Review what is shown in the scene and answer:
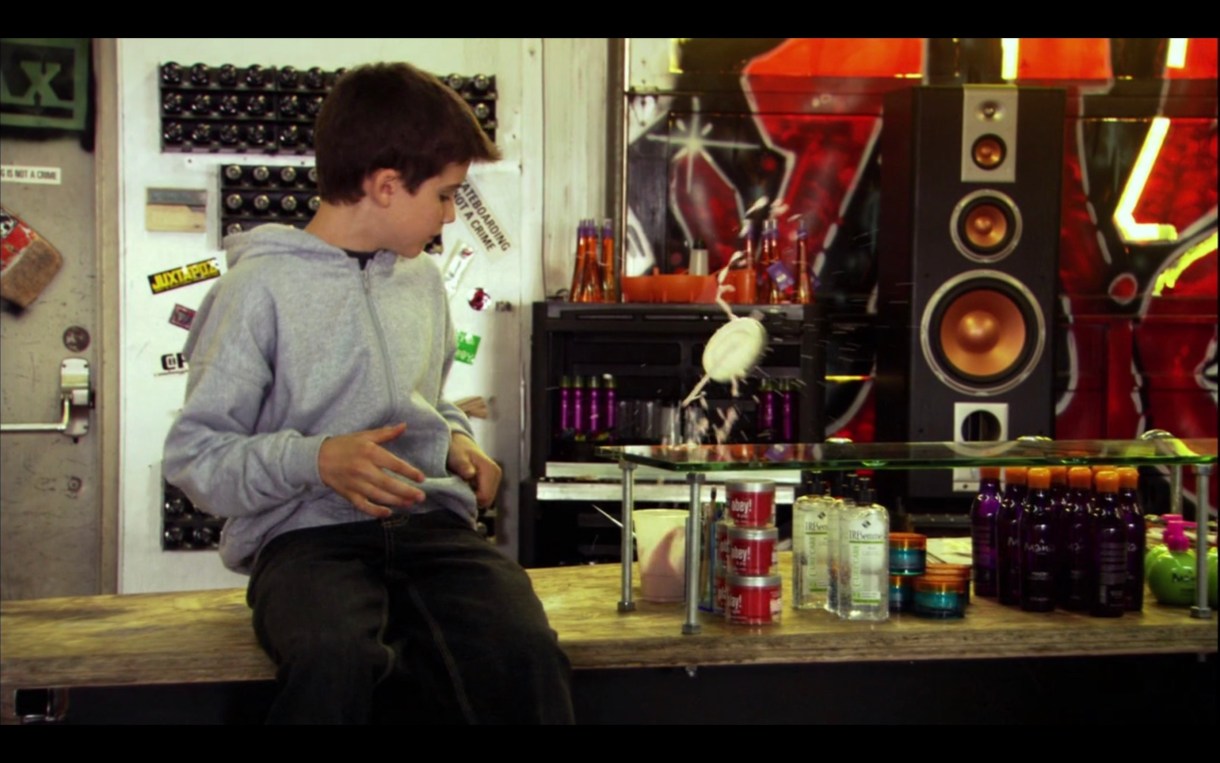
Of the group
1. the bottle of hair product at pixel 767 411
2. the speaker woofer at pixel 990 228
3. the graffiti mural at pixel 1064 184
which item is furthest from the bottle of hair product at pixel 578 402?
the speaker woofer at pixel 990 228

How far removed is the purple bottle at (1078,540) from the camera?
2.16 metres

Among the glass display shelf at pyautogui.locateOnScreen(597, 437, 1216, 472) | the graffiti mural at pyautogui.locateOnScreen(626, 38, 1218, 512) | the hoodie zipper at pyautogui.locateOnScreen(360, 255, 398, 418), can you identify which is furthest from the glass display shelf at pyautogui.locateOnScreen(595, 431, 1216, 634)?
the graffiti mural at pyautogui.locateOnScreen(626, 38, 1218, 512)

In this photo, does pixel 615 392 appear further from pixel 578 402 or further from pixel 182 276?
pixel 182 276

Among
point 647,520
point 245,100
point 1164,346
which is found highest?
point 245,100

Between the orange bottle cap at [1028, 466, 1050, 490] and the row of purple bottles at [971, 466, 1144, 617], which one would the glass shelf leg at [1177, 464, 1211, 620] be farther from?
the orange bottle cap at [1028, 466, 1050, 490]

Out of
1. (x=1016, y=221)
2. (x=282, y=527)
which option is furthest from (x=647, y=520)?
(x=1016, y=221)

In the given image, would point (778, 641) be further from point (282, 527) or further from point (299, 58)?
point (299, 58)

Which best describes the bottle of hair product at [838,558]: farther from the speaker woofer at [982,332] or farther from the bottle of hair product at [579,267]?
the bottle of hair product at [579,267]

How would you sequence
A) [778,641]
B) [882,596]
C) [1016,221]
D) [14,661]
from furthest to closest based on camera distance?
[1016,221]
[882,596]
[778,641]
[14,661]

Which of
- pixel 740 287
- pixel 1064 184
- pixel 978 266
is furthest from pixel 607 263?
pixel 1064 184

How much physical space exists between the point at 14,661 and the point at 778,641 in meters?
1.05

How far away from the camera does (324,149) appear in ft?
7.16

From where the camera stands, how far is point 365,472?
1793mm

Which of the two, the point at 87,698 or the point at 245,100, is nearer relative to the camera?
the point at 87,698
